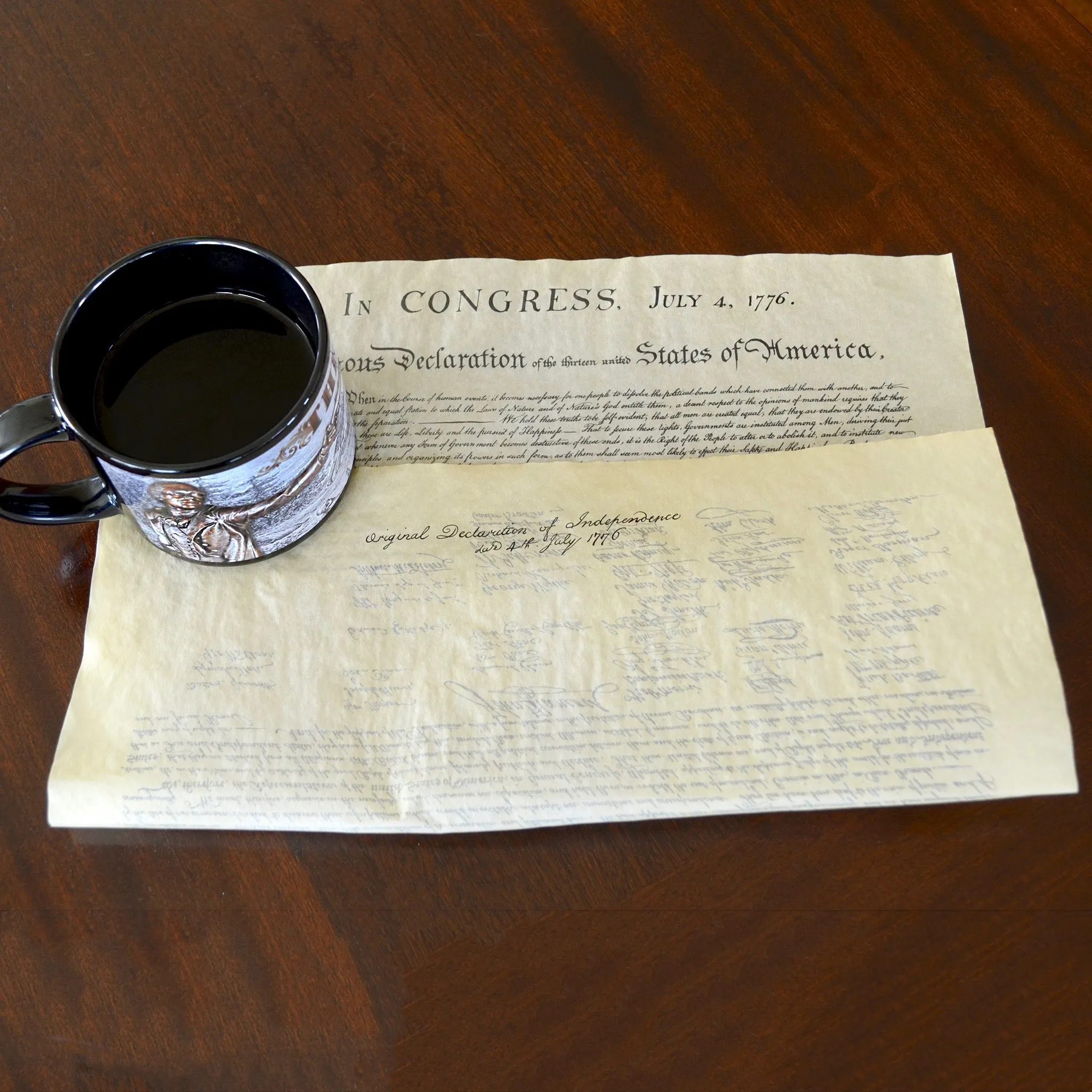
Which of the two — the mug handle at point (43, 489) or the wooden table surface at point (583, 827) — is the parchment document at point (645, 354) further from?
the mug handle at point (43, 489)

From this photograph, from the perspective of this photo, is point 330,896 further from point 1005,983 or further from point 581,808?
point 1005,983

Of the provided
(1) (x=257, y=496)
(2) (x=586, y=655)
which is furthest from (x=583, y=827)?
(1) (x=257, y=496)

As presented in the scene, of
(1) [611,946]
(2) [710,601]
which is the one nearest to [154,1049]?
(1) [611,946]

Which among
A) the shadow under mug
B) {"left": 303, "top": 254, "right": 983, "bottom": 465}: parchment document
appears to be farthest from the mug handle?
{"left": 303, "top": 254, "right": 983, "bottom": 465}: parchment document

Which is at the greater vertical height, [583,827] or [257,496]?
[257,496]

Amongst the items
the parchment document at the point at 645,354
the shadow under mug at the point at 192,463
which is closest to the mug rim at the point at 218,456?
the shadow under mug at the point at 192,463

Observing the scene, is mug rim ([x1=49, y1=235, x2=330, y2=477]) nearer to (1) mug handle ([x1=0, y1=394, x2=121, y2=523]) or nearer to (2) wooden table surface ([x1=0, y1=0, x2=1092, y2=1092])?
(1) mug handle ([x1=0, y1=394, x2=121, y2=523])

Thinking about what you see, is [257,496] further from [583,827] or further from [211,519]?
[583,827]
